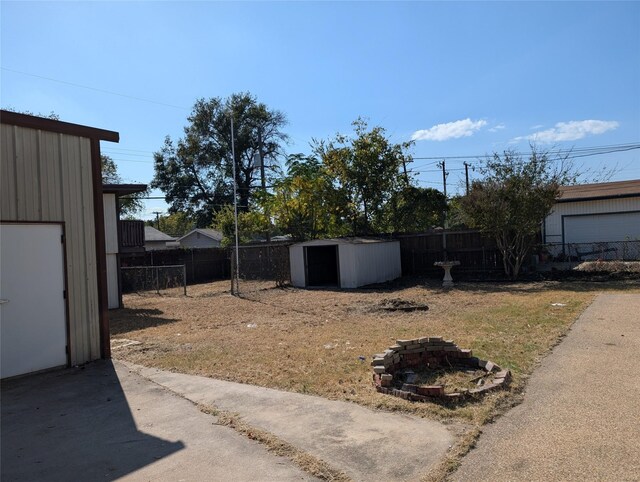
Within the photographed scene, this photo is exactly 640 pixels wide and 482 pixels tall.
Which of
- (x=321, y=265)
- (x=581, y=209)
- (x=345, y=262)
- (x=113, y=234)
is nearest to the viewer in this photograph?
(x=113, y=234)

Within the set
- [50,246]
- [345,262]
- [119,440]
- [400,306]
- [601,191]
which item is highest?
[601,191]

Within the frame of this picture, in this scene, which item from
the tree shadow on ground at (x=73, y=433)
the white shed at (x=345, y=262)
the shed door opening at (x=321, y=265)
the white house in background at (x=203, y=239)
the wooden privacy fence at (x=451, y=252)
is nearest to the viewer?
the tree shadow on ground at (x=73, y=433)

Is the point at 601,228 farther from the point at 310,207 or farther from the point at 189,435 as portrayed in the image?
the point at 189,435

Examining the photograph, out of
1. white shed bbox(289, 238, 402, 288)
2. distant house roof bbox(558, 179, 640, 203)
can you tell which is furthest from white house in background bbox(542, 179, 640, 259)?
white shed bbox(289, 238, 402, 288)

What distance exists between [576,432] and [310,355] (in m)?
3.94

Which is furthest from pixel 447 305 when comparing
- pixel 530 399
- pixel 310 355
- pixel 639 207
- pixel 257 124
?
pixel 257 124

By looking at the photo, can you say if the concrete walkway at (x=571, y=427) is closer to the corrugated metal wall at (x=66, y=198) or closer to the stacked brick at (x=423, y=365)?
the stacked brick at (x=423, y=365)

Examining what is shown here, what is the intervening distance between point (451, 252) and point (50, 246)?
56.1ft

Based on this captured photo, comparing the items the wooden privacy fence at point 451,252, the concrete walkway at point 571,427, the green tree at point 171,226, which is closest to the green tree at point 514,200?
the wooden privacy fence at point 451,252

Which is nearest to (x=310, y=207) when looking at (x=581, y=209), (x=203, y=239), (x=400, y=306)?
(x=400, y=306)

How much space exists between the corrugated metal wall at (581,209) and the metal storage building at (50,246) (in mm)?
20902

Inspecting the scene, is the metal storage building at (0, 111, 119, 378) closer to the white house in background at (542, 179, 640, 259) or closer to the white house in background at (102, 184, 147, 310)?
the white house in background at (102, 184, 147, 310)

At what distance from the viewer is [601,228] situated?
2205cm

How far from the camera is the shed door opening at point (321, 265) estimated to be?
2027 cm
